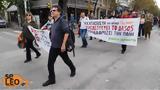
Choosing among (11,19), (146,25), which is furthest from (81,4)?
(146,25)

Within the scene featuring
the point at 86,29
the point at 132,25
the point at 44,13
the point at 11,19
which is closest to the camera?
the point at 132,25

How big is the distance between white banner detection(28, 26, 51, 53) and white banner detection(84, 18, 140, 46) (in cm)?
359

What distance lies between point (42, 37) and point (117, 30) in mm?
3777

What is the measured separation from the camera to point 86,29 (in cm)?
1120

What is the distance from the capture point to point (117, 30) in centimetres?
970

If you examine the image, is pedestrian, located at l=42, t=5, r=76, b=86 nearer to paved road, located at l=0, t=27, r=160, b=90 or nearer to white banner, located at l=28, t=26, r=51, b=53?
paved road, located at l=0, t=27, r=160, b=90

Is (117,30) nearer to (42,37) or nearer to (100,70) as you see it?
(100,70)

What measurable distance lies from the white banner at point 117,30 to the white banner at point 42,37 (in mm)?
3587

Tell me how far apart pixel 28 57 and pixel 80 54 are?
7.12ft

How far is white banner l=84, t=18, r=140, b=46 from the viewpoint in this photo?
916 cm

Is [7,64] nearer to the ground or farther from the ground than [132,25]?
nearer to the ground

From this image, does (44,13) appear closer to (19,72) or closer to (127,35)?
(127,35)

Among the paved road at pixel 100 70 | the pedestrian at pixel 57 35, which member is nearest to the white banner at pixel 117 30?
the paved road at pixel 100 70

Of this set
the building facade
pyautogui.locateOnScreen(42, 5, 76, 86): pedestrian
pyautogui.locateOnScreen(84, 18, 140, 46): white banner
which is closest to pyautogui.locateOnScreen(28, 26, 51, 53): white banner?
pyautogui.locateOnScreen(42, 5, 76, 86): pedestrian
